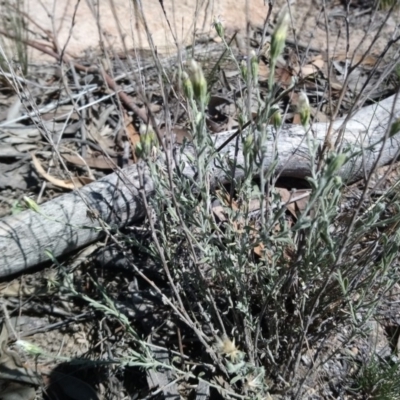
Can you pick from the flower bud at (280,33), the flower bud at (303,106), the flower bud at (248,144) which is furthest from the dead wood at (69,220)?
the flower bud at (280,33)

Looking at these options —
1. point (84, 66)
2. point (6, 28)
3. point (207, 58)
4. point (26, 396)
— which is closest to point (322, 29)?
point (207, 58)

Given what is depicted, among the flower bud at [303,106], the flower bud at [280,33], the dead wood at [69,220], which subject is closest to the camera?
the flower bud at [280,33]

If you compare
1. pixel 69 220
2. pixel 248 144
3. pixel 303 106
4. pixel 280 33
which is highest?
pixel 280 33

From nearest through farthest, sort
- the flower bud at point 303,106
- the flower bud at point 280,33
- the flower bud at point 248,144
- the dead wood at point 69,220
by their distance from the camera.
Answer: the flower bud at point 280,33, the flower bud at point 303,106, the flower bud at point 248,144, the dead wood at point 69,220

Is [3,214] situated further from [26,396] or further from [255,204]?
[255,204]

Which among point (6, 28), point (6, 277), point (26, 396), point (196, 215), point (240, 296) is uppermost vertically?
point (6, 28)

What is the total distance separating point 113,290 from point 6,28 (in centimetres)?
169

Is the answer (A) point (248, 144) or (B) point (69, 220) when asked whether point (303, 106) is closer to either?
(A) point (248, 144)

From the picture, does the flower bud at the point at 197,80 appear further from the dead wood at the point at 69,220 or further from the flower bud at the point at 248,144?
the dead wood at the point at 69,220

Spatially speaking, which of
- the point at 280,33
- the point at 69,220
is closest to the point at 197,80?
the point at 280,33

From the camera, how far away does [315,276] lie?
175 centimetres

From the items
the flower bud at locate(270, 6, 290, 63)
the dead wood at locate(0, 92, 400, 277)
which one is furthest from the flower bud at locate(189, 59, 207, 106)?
the dead wood at locate(0, 92, 400, 277)

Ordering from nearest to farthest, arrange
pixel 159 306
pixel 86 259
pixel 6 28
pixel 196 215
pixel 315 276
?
pixel 315 276 < pixel 196 215 < pixel 159 306 < pixel 86 259 < pixel 6 28

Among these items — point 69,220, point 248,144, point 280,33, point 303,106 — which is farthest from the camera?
point 69,220
